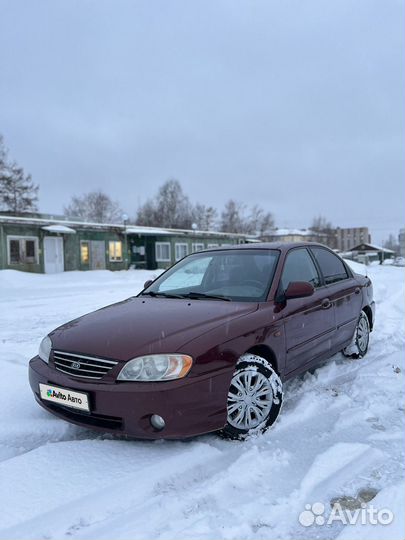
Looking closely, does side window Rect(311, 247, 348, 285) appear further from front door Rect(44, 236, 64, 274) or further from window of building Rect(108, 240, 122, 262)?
window of building Rect(108, 240, 122, 262)

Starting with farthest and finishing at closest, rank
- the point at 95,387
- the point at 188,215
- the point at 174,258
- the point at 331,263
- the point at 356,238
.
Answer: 1. the point at 356,238
2. the point at 188,215
3. the point at 174,258
4. the point at 331,263
5. the point at 95,387

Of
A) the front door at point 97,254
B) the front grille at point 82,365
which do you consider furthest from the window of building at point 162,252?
the front grille at point 82,365

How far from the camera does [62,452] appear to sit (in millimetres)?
2834

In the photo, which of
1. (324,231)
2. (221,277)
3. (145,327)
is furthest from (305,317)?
(324,231)

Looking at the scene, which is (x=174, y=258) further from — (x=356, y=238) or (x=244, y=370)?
(x=356, y=238)

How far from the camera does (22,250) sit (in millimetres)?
22375

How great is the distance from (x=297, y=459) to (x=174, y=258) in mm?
29416

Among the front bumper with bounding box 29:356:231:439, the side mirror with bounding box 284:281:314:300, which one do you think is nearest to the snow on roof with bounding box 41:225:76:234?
the side mirror with bounding box 284:281:314:300

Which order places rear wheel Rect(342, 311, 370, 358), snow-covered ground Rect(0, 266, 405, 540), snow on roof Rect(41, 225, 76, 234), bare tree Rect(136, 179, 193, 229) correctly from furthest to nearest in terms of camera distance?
1. bare tree Rect(136, 179, 193, 229)
2. snow on roof Rect(41, 225, 76, 234)
3. rear wheel Rect(342, 311, 370, 358)
4. snow-covered ground Rect(0, 266, 405, 540)

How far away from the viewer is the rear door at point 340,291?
461 centimetres

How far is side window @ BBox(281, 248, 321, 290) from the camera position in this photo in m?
3.99

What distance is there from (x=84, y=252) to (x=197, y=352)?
24.6m

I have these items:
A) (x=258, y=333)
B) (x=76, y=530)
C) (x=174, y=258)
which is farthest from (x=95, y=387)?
(x=174, y=258)

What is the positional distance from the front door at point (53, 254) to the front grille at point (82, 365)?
22.1 m
